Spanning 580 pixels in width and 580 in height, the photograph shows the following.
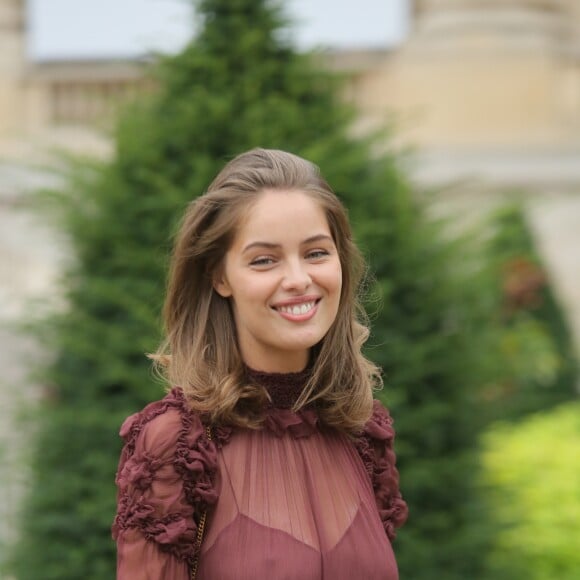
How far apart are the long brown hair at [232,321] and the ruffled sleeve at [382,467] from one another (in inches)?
3.4

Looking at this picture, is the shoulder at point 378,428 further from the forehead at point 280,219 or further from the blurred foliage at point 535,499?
the blurred foliage at point 535,499

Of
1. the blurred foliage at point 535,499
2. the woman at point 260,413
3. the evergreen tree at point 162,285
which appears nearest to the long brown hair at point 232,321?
the woman at point 260,413

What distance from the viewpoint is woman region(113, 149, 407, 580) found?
238cm

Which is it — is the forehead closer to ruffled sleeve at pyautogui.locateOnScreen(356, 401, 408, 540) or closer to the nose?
the nose

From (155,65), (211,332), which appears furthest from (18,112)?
(211,332)

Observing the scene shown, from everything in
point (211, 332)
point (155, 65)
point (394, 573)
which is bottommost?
point (394, 573)

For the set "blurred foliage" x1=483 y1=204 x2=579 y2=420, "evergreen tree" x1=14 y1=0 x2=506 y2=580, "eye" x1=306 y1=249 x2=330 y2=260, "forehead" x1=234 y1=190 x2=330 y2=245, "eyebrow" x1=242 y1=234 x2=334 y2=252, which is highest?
"forehead" x1=234 y1=190 x2=330 y2=245

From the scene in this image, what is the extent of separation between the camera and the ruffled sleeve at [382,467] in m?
2.72

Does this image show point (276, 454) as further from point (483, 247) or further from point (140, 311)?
point (483, 247)

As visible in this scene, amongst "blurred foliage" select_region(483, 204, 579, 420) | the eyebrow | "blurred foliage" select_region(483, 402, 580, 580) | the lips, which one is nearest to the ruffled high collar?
the lips

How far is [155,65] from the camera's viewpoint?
16.3 ft

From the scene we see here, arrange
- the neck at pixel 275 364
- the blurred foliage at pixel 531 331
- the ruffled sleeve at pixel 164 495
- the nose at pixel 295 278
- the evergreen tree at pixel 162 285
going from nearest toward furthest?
the ruffled sleeve at pixel 164 495 < the nose at pixel 295 278 < the neck at pixel 275 364 < the evergreen tree at pixel 162 285 < the blurred foliage at pixel 531 331

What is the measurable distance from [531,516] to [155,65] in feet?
8.43

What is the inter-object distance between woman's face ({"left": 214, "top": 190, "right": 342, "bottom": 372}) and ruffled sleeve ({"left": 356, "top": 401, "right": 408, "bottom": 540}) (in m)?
0.29
